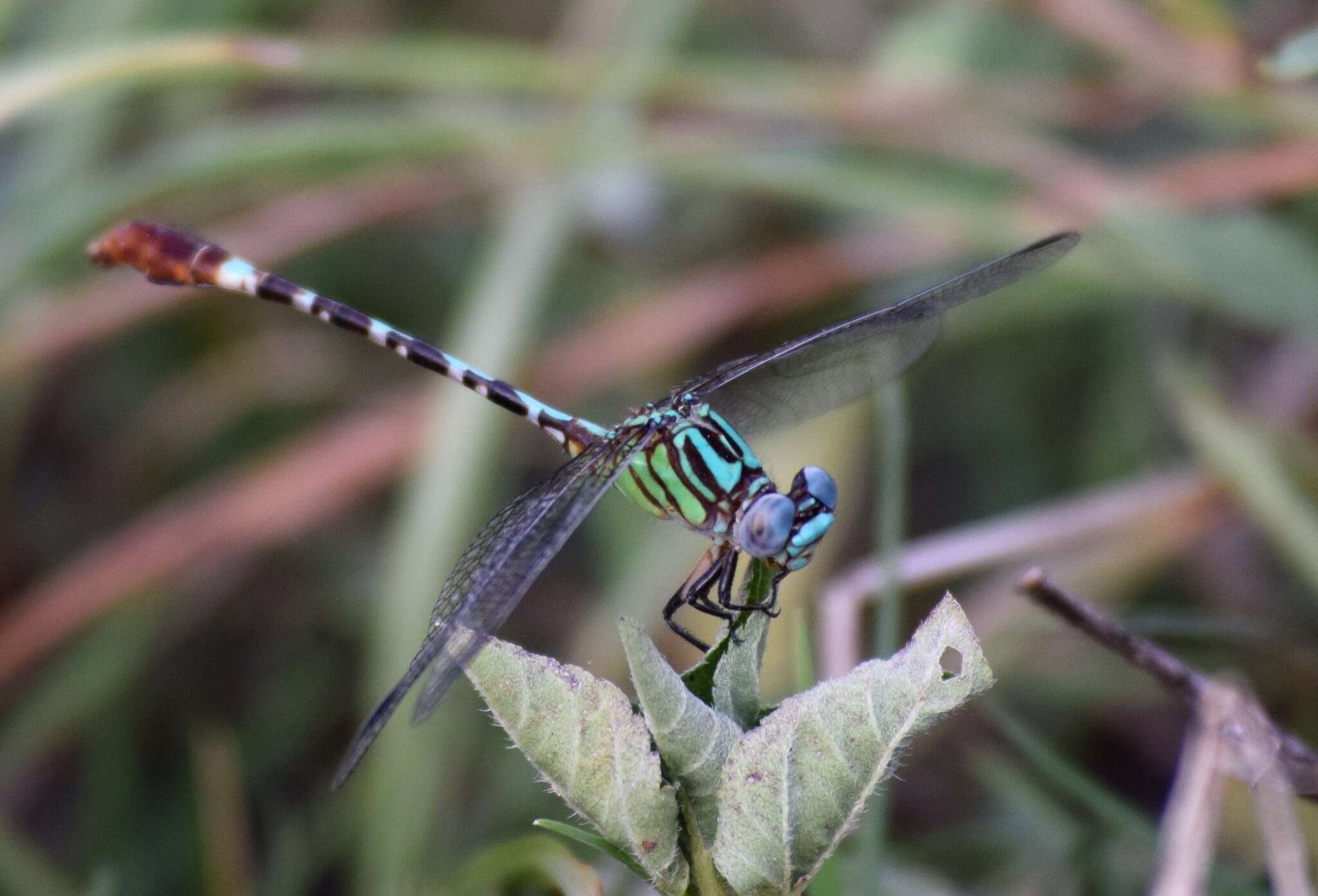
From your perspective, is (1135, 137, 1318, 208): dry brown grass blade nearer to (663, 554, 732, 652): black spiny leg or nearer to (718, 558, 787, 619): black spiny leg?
(663, 554, 732, 652): black spiny leg

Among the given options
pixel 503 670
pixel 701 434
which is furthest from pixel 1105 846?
pixel 503 670

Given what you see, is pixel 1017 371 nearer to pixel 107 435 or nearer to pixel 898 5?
pixel 898 5

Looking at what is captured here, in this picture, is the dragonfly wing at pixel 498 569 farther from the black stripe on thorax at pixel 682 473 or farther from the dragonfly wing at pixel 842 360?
the dragonfly wing at pixel 842 360

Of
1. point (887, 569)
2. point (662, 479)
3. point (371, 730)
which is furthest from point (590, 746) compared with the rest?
point (662, 479)

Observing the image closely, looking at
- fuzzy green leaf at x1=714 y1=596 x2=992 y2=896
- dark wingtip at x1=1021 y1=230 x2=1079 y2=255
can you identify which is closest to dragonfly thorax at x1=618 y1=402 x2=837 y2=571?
dark wingtip at x1=1021 y1=230 x2=1079 y2=255

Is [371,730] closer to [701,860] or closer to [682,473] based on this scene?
[701,860]
